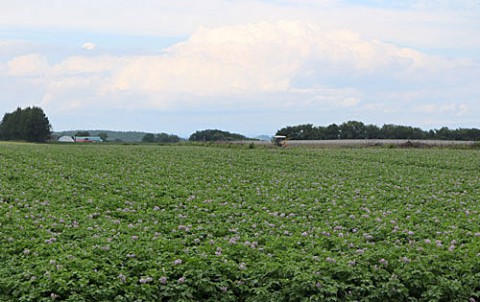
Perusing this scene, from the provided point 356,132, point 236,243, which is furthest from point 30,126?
point 236,243

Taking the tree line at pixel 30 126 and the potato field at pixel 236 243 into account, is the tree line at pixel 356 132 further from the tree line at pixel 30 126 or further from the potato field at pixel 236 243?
the potato field at pixel 236 243

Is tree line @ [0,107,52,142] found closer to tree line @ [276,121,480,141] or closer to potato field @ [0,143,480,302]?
tree line @ [276,121,480,141]

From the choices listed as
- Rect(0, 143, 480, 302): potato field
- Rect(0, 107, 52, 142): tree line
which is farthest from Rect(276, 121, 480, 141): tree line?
Rect(0, 143, 480, 302): potato field

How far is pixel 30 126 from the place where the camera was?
4077 inches

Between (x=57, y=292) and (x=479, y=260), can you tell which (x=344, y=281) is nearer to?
(x=479, y=260)

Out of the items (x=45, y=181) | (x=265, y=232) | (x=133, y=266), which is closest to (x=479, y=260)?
(x=265, y=232)

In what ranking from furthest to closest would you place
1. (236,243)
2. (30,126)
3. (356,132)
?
(30,126) → (356,132) → (236,243)

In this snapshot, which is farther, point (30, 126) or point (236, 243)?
point (30, 126)

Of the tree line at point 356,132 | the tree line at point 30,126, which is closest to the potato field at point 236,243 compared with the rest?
the tree line at point 356,132

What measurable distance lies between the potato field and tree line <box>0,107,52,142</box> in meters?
91.9

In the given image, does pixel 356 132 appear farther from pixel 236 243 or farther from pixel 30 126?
pixel 236 243

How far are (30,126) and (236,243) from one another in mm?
102489

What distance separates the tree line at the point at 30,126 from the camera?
103375 mm

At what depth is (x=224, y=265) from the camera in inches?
304
